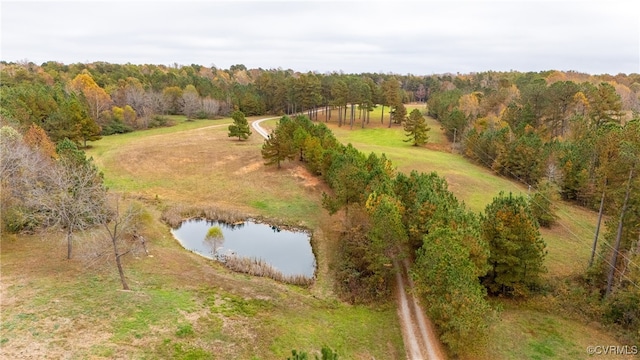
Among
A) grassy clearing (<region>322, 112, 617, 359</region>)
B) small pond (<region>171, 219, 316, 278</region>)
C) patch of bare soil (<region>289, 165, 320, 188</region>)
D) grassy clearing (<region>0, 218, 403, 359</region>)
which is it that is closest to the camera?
grassy clearing (<region>0, 218, 403, 359</region>)

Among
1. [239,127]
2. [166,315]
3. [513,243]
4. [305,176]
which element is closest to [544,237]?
[513,243]

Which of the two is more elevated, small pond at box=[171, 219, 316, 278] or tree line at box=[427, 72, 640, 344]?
tree line at box=[427, 72, 640, 344]

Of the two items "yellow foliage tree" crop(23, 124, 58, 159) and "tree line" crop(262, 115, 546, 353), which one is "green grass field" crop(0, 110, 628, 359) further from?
"yellow foliage tree" crop(23, 124, 58, 159)

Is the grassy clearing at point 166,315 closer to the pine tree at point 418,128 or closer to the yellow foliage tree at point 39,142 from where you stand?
the yellow foliage tree at point 39,142

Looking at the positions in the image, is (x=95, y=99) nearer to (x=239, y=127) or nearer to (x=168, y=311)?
(x=239, y=127)

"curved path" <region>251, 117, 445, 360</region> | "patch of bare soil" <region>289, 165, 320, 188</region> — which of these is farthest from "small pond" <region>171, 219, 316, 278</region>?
"patch of bare soil" <region>289, 165, 320, 188</region>

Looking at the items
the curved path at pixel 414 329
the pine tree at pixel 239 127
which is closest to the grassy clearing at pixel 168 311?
the curved path at pixel 414 329

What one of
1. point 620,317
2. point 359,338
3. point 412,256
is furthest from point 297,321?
point 620,317
